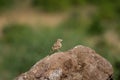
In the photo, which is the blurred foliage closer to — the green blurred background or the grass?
the green blurred background

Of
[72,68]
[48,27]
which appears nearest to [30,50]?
[48,27]

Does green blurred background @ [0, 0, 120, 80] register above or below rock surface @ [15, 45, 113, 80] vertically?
above

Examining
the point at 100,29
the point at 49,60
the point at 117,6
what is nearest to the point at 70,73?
the point at 49,60

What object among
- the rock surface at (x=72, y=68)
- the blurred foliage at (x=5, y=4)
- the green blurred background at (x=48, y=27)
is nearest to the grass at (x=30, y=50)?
the green blurred background at (x=48, y=27)

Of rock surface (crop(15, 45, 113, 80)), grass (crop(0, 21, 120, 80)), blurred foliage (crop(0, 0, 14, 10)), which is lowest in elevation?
rock surface (crop(15, 45, 113, 80))

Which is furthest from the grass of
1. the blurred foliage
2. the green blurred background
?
the blurred foliage

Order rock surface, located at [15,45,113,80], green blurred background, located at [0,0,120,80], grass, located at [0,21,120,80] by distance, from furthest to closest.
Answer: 1. green blurred background, located at [0,0,120,80]
2. grass, located at [0,21,120,80]
3. rock surface, located at [15,45,113,80]

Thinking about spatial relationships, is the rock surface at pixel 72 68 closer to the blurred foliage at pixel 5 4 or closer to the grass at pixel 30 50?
the grass at pixel 30 50

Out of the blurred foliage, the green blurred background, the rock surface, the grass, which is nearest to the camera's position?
the rock surface

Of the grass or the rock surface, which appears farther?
the grass
